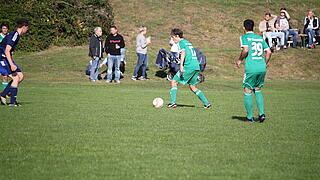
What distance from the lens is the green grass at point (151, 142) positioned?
6.57 meters

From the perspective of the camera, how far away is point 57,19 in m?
30.0

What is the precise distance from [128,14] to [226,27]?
6.76m

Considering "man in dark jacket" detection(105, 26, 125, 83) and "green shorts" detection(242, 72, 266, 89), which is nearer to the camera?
"green shorts" detection(242, 72, 266, 89)

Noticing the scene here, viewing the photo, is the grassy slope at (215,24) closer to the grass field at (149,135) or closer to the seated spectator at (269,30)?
the seated spectator at (269,30)

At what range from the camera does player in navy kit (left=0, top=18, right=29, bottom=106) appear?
12695 millimetres

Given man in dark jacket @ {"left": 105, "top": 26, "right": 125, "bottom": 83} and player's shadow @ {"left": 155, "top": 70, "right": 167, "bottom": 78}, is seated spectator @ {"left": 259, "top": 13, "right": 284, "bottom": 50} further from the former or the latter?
man in dark jacket @ {"left": 105, "top": 26, "right": 125, "bottom": 83}

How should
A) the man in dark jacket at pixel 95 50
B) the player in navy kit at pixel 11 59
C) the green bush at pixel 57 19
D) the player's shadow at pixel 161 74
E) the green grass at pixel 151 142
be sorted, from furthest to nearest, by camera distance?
the green bush at pixel 57 19
the player's shadow at pixel 161 74
the man in dark jacket at pixel 95 50
the player in navy kit at pixel 11 59
the green grass at pixel 151 142

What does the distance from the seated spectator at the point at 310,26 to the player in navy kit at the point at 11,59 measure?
20956mm

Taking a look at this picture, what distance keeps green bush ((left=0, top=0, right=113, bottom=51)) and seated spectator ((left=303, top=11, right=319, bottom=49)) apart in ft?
37.2

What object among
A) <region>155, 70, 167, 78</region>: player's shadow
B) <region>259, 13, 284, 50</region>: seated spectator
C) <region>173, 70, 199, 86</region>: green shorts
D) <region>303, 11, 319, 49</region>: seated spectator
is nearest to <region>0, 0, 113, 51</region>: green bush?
<region>155, 70, 167, 78</region>: player's shadow

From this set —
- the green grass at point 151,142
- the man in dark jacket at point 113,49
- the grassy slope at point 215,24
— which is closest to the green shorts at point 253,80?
the green grass at point 151,142

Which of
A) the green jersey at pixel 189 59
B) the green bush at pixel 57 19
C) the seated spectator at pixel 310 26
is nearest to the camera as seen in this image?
the green jersey at pixel 189 59

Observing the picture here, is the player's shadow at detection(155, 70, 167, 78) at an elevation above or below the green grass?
below

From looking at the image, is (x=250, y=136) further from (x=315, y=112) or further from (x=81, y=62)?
(x=81, y=62)
